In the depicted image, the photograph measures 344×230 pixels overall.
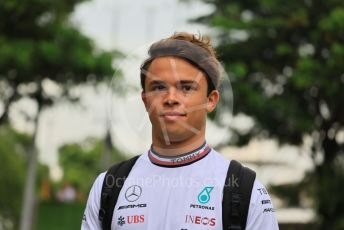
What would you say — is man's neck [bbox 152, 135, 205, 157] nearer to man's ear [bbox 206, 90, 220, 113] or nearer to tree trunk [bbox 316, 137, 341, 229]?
man's ear [bbox 206, 90, 220, 113]

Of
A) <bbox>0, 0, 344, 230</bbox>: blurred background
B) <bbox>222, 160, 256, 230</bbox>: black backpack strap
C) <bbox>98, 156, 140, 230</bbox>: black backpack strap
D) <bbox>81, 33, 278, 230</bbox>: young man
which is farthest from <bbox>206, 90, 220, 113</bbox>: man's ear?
<bbox>0, 0, 344, 230</bbox>: blurred background

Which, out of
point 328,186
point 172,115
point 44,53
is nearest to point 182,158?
point 172,115

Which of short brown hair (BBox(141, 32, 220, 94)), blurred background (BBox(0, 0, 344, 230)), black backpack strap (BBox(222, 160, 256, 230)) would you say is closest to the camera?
black backpack strap (BBox(222, 160, 256, 230))

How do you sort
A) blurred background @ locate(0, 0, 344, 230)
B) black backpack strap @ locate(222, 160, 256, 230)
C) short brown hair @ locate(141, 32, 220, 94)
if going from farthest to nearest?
Answer: blurred background @ locate(0, 0, 344, 230) → short brown hair @ locate(141, 32, 220, 94) → black backpack strap @ locate(222, 160, 256, 230)

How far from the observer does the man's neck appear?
2.95m

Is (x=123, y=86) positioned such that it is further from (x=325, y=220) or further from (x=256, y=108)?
(x=325, y=220)

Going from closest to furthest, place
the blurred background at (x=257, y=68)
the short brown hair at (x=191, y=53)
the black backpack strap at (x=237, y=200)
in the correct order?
the black backpack strap at (x=237, y=200), the short brown hair at (x=191, y=53), the blurred background at (x=257, y=68)

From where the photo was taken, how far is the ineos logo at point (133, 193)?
2971mm

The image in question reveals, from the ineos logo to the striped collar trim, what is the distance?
11 centimetres

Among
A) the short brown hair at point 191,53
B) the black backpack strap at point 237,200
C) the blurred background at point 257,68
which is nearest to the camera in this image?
the black backpack strap at point 237,200

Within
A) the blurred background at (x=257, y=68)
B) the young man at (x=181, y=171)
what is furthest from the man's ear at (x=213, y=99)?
the blurred background at (x=257, y=68)

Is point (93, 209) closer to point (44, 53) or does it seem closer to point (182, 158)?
point (182, 158)

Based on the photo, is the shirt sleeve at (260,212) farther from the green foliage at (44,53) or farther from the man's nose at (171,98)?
the green foliage at (44,53)

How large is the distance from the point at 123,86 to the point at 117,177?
435 mm
